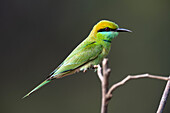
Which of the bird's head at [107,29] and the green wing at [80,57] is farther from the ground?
the bird's head at [107,29]

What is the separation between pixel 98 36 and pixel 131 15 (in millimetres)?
2362

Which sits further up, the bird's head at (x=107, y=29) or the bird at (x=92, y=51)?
the bird's head at (x=107, y=29)

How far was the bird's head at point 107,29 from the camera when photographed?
55.7 inches

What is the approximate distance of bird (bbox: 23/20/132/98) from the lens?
4.62ft

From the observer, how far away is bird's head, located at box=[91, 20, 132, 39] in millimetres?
1415

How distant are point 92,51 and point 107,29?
0.15 meters

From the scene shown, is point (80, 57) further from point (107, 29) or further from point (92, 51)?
point (107, 29)

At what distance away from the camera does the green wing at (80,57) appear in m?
1.39

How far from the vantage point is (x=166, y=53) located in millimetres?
3697

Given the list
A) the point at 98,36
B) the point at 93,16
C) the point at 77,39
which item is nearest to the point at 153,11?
the point at 93,16

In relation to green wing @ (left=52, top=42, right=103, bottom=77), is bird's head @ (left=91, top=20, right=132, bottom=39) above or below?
above

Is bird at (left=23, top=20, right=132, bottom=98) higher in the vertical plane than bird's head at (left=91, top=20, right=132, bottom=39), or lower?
lower

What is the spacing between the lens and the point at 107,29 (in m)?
1.42

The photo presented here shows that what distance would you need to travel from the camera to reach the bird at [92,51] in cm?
141
